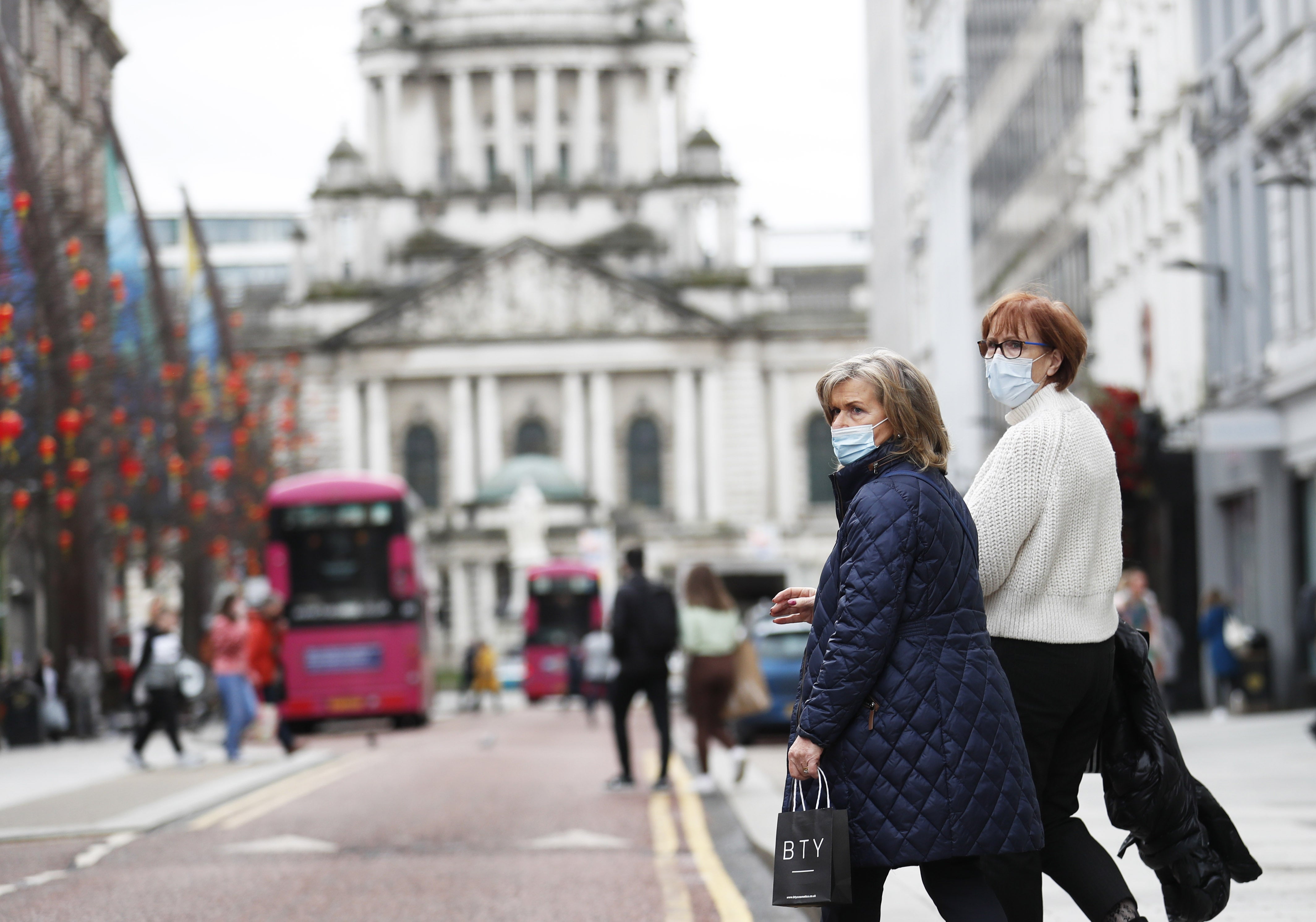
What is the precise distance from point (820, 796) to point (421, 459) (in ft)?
288

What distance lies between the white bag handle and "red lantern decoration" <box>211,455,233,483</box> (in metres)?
31.6

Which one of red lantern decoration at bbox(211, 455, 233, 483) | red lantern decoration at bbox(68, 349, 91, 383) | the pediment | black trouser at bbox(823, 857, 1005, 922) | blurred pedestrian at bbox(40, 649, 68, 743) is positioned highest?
the pediment

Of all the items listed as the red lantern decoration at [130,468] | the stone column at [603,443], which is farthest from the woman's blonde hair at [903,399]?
the stone column at [603,443]

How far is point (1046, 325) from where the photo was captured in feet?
20.7

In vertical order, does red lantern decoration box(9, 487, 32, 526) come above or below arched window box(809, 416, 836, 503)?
above

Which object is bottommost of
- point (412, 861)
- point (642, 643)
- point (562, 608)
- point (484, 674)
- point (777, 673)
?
point (484, 674)

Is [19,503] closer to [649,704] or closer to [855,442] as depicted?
[649,704]

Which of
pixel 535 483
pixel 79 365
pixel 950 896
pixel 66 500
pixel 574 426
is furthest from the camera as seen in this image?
pixel 574 426

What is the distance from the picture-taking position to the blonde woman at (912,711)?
5434 millimetres

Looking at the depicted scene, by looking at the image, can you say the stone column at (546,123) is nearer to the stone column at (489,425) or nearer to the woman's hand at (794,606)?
the stone column at (489,425)

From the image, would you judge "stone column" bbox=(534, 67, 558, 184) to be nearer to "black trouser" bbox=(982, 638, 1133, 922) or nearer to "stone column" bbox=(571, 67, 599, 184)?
"stone column" bbox=(571, 67, 599, 184)

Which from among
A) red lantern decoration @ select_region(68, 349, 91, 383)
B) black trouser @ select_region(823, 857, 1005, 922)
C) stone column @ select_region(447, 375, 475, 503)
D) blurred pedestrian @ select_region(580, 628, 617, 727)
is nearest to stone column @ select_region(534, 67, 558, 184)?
stone column @ select_region(447, 375, 475, 503)

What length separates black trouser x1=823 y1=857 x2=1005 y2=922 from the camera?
5562 mm

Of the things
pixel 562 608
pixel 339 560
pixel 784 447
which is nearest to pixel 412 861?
pixel 339 560
